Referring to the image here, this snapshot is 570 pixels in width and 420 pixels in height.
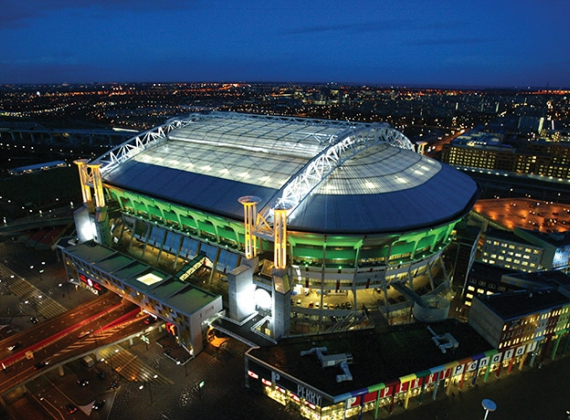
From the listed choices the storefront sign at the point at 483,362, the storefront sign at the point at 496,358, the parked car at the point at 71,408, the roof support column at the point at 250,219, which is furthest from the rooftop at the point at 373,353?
the parked car at the point at 71,408

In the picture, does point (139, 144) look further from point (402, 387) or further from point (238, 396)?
point (402, 387)

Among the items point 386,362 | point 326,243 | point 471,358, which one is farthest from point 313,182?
point 471,358

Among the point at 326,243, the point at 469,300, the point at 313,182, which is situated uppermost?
the point at 313,182

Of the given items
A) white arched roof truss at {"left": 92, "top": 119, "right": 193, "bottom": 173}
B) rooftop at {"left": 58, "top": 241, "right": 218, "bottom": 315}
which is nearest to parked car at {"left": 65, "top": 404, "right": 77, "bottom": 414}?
rooftop at {"left": 58, "top": 241, "right": 218, "bottom": 315}

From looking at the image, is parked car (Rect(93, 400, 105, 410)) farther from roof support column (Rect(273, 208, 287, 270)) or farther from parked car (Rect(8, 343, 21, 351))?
roof support column (Rect(273, 208, 287, 270))

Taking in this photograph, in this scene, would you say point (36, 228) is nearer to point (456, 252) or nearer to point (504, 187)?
point (456, 252)

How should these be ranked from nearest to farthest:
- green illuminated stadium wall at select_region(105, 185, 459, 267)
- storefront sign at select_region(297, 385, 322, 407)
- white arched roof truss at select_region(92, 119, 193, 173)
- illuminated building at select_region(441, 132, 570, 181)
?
storefront sign at select_region(297, 385, 322, 407) → green illuminated stadium wall at select_region(105, 185, 459, 267) → white arched roof truss at select_region(92, 119, 193, 173) → illuminated building at select_region(441, 132, 570, 181)
